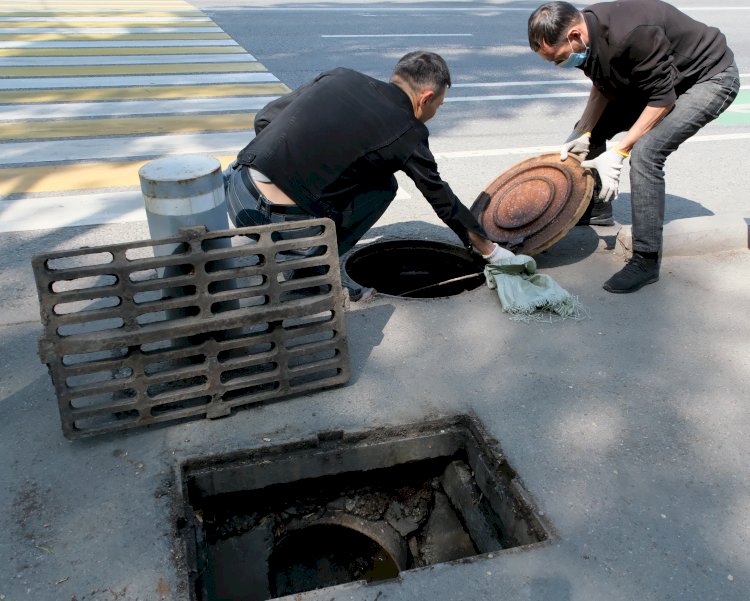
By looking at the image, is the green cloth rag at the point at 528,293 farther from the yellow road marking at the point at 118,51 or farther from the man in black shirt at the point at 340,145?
the yellow road marking at the point at 118,51

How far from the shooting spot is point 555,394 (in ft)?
11.6

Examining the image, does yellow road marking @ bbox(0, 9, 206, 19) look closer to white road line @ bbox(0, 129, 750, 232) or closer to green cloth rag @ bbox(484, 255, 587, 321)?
white road line @ bbox(0, 129, 750, 232)

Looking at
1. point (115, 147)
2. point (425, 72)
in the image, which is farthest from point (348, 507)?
point (115, 147)

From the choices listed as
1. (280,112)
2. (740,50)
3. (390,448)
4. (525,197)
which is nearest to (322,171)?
(280,112)

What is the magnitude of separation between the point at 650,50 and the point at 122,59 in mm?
7898

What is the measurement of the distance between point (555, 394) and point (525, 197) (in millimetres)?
1811

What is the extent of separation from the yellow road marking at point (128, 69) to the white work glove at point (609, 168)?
6262 millimetres

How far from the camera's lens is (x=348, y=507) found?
131 inches

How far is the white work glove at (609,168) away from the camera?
14.4 feet

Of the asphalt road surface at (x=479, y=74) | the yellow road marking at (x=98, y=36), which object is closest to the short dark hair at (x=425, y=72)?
the asphalt road surface at (x=479, y=74)

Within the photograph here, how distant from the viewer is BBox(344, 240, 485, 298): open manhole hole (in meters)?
5.05

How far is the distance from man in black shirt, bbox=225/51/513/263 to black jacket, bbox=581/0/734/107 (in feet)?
3.38

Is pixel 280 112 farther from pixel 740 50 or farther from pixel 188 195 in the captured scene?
pixel 740 50

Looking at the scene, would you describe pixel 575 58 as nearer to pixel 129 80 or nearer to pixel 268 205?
pixel 268 205
